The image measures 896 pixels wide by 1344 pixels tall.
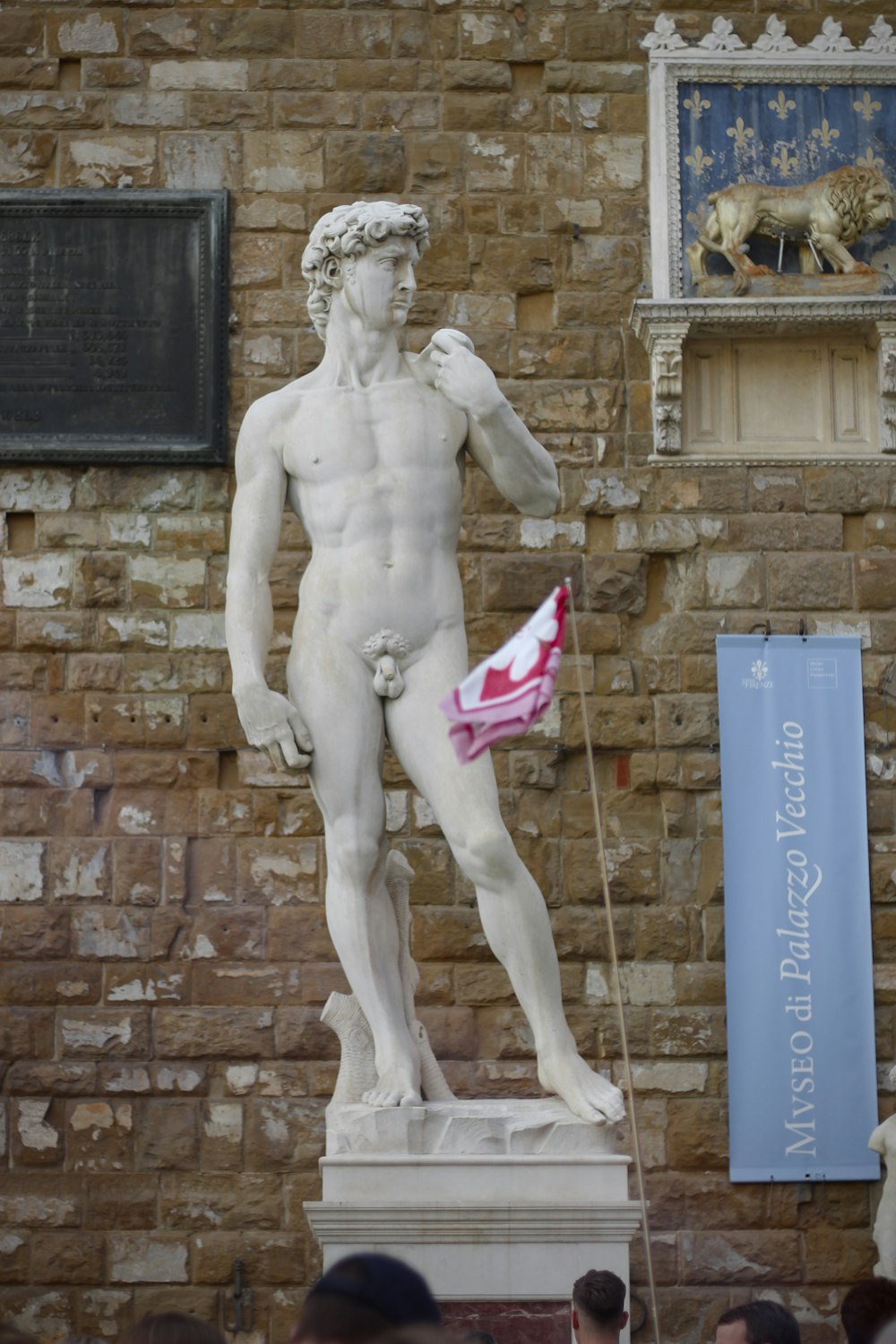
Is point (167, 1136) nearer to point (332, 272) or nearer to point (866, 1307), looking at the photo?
A: point (332, 272)

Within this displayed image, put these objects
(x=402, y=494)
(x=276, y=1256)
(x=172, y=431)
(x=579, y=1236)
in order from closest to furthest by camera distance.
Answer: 1. (x=579, y=1236)
2. (x=402, y=494)
3. (x=276, y=1256)
4. (x=172, y=431)

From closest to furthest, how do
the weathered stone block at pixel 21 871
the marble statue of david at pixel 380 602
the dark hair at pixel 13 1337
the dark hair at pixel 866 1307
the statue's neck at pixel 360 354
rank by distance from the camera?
the dark hair at pixel 13 1337 → the dark hair at pixel 866 1307 → the marble statue of david at pixel 380 602 → the statue's neck at pixel 360 354 → the weathered stone block at pixel 21 871

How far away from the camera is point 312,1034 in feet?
27.5

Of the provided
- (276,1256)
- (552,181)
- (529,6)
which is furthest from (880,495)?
(276,1256)

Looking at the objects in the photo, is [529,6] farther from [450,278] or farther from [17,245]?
[17,245]

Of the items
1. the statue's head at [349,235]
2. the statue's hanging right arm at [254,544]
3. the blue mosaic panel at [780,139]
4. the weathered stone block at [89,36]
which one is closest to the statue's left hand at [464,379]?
the statue's head at [349,235]

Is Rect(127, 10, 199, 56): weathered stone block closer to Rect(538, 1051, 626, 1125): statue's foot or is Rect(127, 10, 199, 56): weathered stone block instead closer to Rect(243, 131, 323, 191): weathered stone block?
Rect(243, 131, 323, 191): weathered stone block

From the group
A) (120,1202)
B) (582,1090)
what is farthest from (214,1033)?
(582,1090)

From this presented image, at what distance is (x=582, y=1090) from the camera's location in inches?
225

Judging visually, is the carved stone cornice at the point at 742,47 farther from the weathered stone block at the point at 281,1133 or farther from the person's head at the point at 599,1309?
the person's head at the point at 599,1309

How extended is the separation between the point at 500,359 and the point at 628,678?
141 centimetres

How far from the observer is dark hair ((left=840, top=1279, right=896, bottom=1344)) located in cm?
414

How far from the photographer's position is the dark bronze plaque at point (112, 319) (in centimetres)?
888

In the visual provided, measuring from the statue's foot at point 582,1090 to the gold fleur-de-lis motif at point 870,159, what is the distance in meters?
4.75
